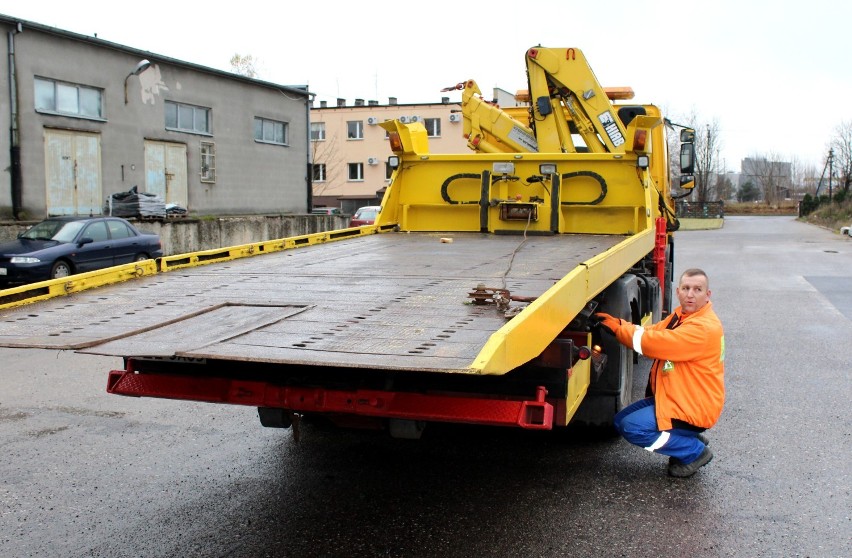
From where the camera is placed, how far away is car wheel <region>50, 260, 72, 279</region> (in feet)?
50.1

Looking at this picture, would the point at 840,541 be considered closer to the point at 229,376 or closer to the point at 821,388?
the point at 229,376

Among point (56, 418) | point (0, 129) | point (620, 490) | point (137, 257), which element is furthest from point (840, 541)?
point (0, 129)

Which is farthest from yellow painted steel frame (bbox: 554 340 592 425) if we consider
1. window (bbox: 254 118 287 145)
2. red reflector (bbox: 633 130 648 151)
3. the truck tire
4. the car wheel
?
window (bbox: 254 118 287 145)

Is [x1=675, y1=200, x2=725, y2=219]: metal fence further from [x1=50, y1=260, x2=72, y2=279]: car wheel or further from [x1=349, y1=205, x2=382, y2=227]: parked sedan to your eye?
[x1=50, y1=260, x2=72, y2=279]: car wheel

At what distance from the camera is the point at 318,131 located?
63.0m

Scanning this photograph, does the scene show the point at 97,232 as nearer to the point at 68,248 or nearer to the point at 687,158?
the point at 68,248

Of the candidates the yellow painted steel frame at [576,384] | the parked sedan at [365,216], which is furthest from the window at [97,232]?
the yellow painted steel frame at [576,384]

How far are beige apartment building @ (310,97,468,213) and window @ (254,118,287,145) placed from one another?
1053 inches

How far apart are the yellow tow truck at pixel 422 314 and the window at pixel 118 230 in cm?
1015

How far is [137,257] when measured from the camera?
57.7 ft

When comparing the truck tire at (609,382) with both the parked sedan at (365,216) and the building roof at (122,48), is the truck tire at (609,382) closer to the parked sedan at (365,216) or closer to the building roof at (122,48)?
the building roof at (122,48)

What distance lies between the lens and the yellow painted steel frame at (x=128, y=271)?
15.2 feet

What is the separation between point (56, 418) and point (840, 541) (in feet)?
18.6

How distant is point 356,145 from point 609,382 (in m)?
57.8
